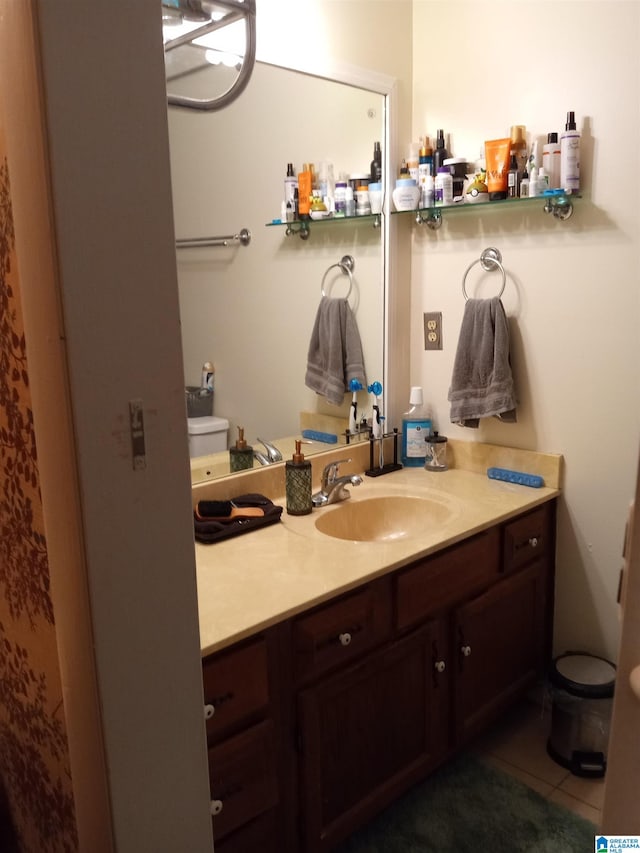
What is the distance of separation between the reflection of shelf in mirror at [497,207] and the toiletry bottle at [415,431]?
1.81 feet

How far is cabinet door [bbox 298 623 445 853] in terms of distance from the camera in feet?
4.95

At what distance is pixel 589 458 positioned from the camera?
2059mm

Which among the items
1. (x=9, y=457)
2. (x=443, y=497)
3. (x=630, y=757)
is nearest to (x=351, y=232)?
(x=443, y=497)

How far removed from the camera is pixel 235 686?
132 cm

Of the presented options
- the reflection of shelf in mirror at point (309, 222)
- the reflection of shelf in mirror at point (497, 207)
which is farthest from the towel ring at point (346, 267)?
the reflection of shelf in mirror at point (497, 207)

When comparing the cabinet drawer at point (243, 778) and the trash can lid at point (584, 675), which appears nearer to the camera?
the cabinet drawer at point (243, 778)

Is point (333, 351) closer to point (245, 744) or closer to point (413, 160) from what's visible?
point (413, 160)

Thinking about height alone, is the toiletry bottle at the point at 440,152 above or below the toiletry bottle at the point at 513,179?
above

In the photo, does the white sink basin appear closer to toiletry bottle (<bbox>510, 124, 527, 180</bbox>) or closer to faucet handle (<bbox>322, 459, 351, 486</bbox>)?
faucet handle (<bbox>322, 459, 351, 486</bbox>)

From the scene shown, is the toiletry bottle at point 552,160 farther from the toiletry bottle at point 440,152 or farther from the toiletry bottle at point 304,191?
the toiletry bottle at point 304,191

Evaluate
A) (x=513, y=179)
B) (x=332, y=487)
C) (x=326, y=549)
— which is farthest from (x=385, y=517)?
(x=513, y=179)

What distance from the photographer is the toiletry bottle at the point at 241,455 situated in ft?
6.53

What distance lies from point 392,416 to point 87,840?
64.4 inches

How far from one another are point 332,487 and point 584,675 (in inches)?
35.6
